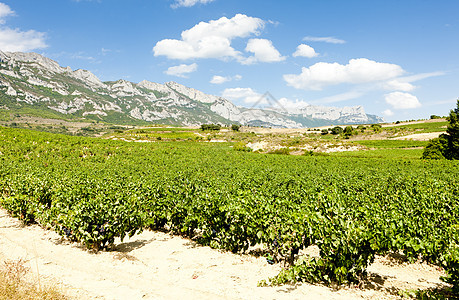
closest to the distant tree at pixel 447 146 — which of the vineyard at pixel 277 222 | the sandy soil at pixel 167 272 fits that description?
the vineyard at pixel 277 222

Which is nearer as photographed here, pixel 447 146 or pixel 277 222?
pixel 277 222

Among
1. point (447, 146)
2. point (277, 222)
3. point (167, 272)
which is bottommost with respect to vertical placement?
point (167, 272)

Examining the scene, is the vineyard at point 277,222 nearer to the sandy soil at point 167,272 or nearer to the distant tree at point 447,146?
the sandy soil at point 167,272

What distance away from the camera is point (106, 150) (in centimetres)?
5191

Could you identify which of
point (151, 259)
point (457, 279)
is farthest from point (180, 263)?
point (457, 279)

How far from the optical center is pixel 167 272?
9195 millimetres

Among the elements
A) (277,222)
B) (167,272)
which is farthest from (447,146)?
(167,272)

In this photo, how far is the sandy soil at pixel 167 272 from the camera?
7.58m

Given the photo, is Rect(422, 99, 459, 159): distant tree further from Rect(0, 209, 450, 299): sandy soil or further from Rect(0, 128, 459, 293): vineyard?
Rect(0, 209, 450, 299): sandy soil

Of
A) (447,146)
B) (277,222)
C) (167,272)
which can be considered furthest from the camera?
(447,146)

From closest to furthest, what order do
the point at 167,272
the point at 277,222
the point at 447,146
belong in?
the point at 167,272
the point at 277,222
the point at 447,146

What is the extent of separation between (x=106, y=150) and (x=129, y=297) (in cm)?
5087

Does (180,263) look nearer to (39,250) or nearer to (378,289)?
(39,250)

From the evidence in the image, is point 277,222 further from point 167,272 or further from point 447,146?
point 447,146
